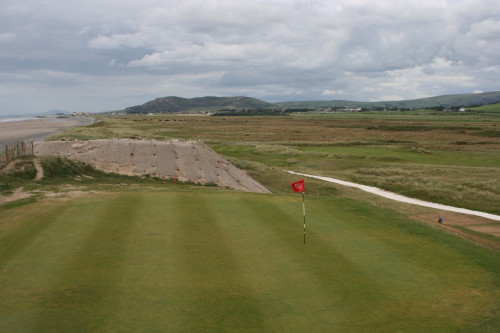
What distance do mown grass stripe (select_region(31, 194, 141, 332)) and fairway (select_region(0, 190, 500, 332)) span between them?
0.04m

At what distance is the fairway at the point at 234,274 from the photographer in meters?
9.49

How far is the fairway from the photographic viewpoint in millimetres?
9492

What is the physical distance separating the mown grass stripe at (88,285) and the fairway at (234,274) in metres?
0.04

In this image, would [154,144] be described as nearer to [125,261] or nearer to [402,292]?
[125,261]

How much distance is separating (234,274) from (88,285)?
3.62 m

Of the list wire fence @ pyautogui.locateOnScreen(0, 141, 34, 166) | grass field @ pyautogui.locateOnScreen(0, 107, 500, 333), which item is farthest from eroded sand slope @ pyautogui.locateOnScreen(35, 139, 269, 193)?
grass field @ pyautogui.locateOnScreen(0, 107, 500, 333)

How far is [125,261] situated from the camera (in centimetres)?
1254

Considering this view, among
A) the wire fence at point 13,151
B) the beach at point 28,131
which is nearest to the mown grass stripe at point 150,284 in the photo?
the wire fence at point 13,151

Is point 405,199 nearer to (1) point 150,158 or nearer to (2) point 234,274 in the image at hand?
(1) point 150,158

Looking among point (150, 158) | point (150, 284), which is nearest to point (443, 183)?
point (150, 158)

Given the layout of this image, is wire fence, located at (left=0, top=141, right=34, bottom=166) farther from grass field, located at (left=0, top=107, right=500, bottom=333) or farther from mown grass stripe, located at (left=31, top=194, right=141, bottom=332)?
mown grass stripe, located at (left=31, top=194, right=141, bottom=332)

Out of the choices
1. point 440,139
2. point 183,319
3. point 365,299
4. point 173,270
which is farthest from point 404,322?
point 440,139

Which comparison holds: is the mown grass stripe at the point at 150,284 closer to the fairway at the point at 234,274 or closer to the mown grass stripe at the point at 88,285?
the fairway at the point at 234,274

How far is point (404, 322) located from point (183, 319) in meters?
4.66
